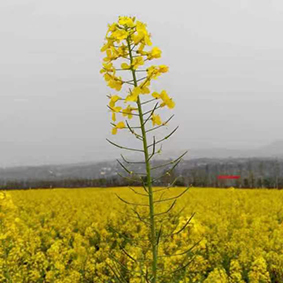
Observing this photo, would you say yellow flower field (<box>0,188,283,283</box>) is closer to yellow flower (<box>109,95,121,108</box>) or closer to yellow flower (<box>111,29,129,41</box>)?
yellow flower (<box>109,95,121,108</box>)

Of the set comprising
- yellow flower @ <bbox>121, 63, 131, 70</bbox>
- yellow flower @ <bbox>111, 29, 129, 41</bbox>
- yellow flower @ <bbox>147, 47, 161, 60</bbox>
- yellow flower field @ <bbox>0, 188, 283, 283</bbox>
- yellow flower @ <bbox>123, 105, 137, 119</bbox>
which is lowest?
yellow flower field @ <bbox>0, 188, 283, 283</bbox>

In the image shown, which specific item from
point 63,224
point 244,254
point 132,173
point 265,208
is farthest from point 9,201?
point 265,208

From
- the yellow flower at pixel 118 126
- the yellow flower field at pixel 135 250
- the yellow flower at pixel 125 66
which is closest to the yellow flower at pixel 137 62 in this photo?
the yellow flower at pixel 125 66

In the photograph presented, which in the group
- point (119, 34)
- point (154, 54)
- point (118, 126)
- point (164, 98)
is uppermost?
point (119, 34)

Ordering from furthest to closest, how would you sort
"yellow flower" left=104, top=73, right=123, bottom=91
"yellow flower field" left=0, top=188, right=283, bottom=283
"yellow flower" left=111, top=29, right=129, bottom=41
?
1. "yellow flower field" left=0, top=188, right=283, bottom=283
2. "yellow flower" left=104, top=73, right=123, bottom=91
3. "yellow flower" left=111, top=29, right=129, bottom=41

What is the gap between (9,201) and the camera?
424 cm

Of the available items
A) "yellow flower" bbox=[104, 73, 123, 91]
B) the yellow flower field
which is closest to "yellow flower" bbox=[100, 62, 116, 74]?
"yellow flower" bbox=[104, 73, 123, 91]

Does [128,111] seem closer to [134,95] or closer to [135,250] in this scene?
[134,95]

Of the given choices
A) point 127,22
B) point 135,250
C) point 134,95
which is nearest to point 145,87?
point 134,95

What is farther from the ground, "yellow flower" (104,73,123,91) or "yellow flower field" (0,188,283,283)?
"yellow flower" (104,73,123,91)

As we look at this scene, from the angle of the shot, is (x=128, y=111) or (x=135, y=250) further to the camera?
(x=135, y=250)

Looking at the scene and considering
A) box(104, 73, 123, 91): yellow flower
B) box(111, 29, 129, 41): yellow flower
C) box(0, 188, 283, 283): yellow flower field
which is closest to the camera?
box(111, 29, 129, 41): yellow flower

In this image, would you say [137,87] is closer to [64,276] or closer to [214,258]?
[64,276]

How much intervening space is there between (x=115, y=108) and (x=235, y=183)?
43.8 metres
